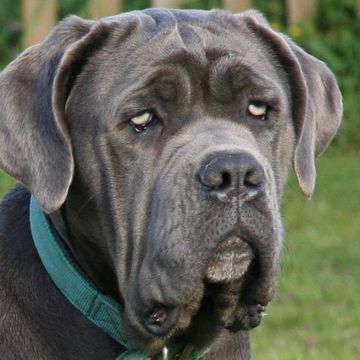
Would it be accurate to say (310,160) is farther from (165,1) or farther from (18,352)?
(165,1)

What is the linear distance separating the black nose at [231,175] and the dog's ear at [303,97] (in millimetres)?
612

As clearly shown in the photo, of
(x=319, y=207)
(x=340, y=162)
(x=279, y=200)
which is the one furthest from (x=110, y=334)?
(x=340, y=162)

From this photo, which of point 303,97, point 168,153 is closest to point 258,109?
point 303,97

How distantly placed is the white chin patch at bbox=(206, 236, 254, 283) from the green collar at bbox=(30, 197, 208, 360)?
0.45 meters

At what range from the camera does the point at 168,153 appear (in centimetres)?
446

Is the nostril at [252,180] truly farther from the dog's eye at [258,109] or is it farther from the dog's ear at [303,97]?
the dog's ear at [303,97]

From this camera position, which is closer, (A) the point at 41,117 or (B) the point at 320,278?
(A) the point at 41,117

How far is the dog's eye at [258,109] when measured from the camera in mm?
4652

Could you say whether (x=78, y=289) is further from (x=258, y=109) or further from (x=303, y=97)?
(x=303, y=97)

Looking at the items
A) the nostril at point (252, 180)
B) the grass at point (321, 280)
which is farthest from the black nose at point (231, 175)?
the grass at point (321, 280)

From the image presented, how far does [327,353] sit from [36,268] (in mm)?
3306

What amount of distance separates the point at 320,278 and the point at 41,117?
495 centimetres

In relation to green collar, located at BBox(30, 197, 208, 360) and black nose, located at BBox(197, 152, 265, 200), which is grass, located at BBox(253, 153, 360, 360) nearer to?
green collar, located at BBox(30, 197, 208, 360)

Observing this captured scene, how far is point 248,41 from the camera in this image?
15.8 feet
